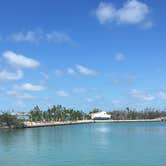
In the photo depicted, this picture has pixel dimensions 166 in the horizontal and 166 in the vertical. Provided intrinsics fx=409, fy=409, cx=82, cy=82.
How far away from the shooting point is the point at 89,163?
2164 inches

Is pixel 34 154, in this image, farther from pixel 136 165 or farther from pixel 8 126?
pixel 8 126

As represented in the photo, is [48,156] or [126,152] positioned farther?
[126,152]

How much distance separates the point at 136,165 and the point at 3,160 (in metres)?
19.0

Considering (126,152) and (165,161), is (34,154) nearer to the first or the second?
(126,152)

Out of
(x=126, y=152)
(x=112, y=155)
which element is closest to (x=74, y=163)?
(x=112, y=155)

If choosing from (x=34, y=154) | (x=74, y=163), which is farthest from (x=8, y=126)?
(x=74, y=163)

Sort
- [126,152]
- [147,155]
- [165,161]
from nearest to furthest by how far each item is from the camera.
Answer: [165,161] → [147,155] → [126,152]

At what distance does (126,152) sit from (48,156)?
1347cm

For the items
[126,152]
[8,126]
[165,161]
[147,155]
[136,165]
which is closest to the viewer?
[136,165]

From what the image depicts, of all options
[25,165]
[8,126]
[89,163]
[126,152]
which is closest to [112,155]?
[126,152]

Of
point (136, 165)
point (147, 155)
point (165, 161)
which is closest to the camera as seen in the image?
point (136, 165)

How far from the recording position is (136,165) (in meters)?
52.9

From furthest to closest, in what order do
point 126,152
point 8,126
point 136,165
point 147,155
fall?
point 8,126, point 126,152, point 147,155, point 136,165

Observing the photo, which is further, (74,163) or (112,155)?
(112,155)
